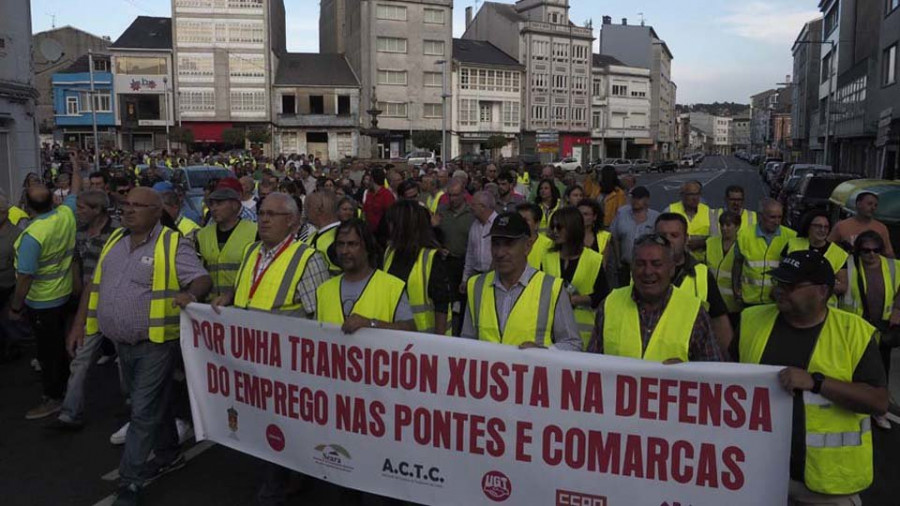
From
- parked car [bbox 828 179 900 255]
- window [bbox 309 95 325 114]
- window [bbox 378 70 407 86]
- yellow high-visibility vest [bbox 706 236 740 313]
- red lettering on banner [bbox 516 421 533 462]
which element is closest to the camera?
red lettering on banner [bbox 516 421 533 462]

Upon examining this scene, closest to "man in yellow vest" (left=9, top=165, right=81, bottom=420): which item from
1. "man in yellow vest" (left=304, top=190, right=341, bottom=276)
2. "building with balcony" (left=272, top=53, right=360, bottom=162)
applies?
"man in yellow vest" (left=304, top=190, right=341, bottom=276)

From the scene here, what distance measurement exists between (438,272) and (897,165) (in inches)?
1232

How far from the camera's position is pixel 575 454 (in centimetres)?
374

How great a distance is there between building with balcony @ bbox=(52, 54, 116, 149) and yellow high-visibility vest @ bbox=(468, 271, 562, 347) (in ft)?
201

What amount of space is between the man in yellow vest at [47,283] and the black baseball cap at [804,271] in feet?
18.6

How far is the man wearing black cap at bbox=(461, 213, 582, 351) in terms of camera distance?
400 cm

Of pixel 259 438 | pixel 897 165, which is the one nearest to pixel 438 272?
pixel 259 438

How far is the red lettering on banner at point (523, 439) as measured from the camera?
3.83m

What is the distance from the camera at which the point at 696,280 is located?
14.7 ft

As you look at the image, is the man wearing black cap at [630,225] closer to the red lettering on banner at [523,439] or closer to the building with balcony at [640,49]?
the red lettering on banner at [523,439]

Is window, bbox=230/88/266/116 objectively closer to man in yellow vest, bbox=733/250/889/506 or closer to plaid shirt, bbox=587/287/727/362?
plaid shirt, bbox=587/287/727/362

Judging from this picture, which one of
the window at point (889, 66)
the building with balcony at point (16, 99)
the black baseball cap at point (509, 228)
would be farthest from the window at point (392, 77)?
the black baseball cap at point (509, 228)

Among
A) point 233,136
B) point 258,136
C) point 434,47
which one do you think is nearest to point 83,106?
point 233,136

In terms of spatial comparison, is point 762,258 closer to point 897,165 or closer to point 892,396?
point 892,396
